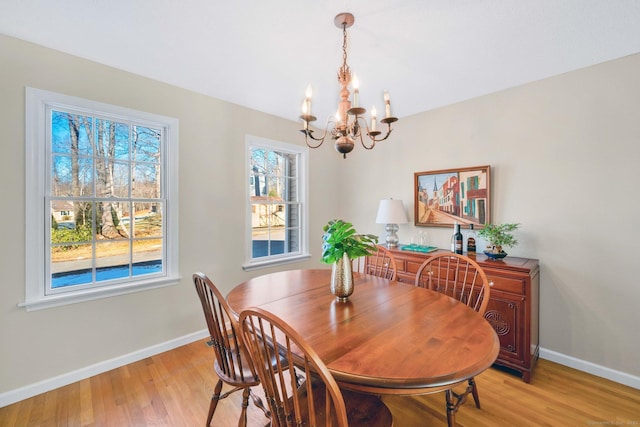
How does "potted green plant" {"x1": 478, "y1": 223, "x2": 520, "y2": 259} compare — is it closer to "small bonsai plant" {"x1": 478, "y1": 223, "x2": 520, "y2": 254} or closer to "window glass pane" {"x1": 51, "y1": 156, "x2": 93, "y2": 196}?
"small bonsai plant" {"x1": 478, "y1": 223, "x2": 520, "y2": 254}

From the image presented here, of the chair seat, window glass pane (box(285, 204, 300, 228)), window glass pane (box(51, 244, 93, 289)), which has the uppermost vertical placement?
window glass pane (box(285, 204, 300, 228))

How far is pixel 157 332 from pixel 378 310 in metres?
2.19

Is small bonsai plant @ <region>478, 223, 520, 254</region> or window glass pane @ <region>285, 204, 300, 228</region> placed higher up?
window glass pane @ <region>285, 204, 300, 228</region>

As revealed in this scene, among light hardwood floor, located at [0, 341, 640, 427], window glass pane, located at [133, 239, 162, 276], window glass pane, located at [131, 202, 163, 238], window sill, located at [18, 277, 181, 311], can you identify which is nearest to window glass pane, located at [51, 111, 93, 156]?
window glass pane, located at [131, 202, 163, 238]

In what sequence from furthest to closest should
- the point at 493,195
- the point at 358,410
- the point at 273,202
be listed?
the point at 273,202
the point at 493,195
the point at 358,410

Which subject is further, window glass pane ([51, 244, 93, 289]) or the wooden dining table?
window glass pane ([51, 244, 93, 289])

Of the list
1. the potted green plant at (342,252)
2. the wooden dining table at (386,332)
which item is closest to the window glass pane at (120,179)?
the wooden dining table at (386,332)

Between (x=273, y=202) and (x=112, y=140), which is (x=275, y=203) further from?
(x=112, y=140)

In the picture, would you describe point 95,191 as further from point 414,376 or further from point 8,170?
point 414,376

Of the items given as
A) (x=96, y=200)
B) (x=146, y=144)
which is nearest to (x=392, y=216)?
(x=146, y=144)

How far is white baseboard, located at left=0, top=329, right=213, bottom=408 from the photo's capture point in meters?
1.88

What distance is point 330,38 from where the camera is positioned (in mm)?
1922

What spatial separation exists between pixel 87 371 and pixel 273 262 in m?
1.89

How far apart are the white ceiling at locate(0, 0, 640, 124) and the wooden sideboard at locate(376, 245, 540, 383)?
1700 millimetres
